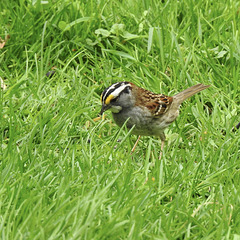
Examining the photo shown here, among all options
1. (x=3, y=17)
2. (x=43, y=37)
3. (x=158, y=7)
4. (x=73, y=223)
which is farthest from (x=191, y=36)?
(x=73, y=223)

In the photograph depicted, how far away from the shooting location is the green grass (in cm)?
467

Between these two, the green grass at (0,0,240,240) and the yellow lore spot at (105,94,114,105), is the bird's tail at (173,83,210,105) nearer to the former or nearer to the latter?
the green grass at (0,0,240,240)

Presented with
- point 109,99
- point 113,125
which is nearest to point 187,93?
point 113,125

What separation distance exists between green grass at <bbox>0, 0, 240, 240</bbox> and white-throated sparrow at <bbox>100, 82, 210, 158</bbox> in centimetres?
19

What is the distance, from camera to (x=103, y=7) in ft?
25.9

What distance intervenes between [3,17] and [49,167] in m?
3.10

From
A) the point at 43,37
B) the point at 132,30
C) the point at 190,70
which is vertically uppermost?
the point at 43,37

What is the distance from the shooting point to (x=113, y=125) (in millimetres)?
6953

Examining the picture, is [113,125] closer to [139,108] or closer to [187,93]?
[139,108]

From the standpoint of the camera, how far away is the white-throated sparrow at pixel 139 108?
627 cm

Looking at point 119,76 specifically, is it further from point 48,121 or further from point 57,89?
point 48,121

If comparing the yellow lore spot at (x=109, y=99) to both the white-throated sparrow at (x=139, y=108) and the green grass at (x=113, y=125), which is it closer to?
the white-throated sparrow at (x=139, y=108)

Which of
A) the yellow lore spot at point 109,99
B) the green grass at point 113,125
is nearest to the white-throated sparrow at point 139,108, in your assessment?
the yellow lore spot at point 109,99

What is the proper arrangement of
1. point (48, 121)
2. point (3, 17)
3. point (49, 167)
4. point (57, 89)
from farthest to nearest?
point (3, 17) → point (57, 89) → point (48, 121) → point (49, 167)
